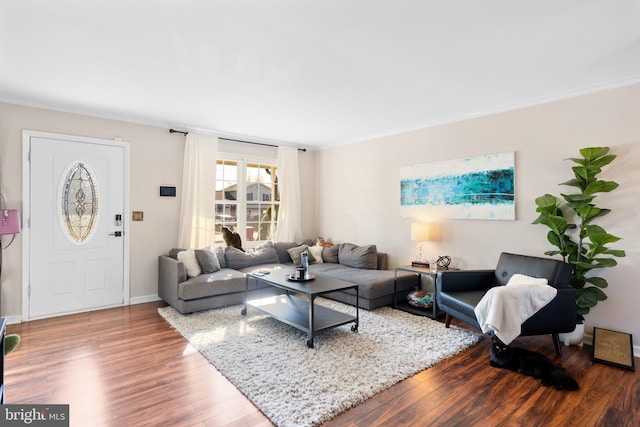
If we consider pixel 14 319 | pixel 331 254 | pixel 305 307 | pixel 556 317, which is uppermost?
pixel 331 254

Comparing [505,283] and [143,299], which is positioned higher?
[505,283]

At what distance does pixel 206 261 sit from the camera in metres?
4.47

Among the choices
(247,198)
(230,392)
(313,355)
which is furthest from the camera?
(247,198)

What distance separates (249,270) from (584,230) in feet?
12.7

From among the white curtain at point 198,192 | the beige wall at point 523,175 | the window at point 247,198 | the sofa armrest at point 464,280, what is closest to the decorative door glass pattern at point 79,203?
the white curtain at point 198,192

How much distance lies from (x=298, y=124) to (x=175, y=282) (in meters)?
2.59

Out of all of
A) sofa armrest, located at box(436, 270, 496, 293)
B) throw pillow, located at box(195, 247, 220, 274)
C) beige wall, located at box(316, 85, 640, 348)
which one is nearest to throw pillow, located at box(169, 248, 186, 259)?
throw pillow, located at box(195, 247, 220, 274)

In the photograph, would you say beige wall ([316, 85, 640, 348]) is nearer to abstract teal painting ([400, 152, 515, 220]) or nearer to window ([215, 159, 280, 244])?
abstract teal painting ([400, 152, 515, 220])

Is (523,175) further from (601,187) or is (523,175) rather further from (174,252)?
(174,252)

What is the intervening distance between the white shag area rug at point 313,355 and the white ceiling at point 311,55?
7.96 feet

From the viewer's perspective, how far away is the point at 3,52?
261 cm

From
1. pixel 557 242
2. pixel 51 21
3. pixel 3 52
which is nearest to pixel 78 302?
pixel 3 52

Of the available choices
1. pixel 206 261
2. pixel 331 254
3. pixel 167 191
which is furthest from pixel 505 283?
pixel 167 191

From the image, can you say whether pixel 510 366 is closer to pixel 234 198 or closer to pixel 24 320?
pixel 234 198
